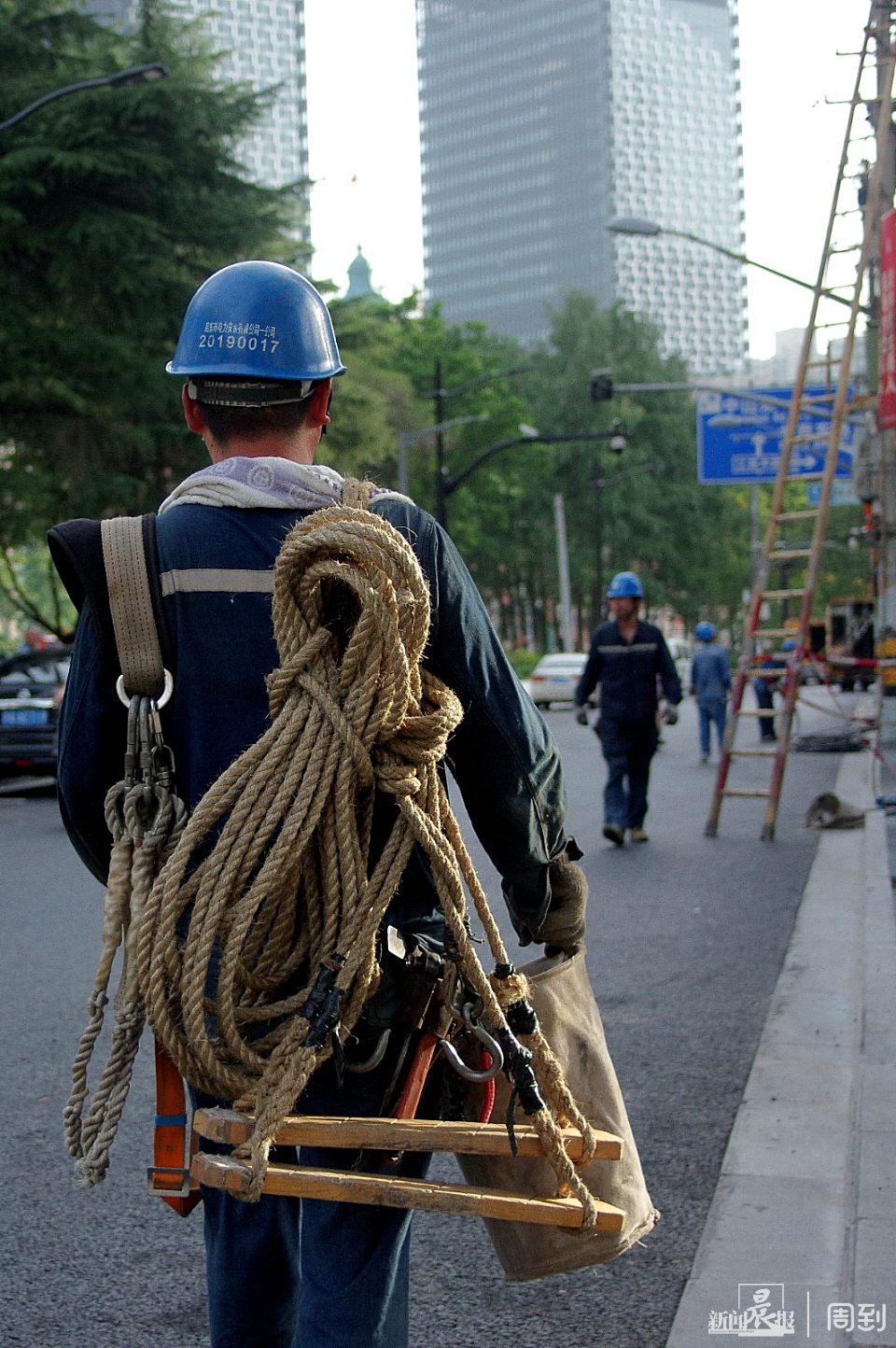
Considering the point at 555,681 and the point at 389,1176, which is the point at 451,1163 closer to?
the point at 389,1176

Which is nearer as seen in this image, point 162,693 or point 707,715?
point 162,693

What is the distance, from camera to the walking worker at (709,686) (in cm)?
2017

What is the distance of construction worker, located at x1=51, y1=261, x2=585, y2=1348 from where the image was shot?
213cm

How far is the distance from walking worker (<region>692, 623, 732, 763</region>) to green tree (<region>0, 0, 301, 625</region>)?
8.67 meters

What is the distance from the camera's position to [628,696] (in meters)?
11.2

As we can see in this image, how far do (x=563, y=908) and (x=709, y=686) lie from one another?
59.1ft

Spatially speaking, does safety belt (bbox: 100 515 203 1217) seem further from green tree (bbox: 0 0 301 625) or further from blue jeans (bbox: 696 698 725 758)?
green tree (bbox: 0 0 301 625)

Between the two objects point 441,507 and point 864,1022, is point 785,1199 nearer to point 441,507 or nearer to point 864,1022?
point 864,1022

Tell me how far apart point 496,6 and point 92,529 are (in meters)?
213

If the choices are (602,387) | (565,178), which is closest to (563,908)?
(602,387)

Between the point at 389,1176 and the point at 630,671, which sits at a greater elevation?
the point at 389,1176

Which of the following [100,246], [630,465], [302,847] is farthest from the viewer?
[630,465]

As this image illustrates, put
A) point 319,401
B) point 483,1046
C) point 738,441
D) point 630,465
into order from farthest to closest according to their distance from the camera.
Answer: point 630,465 < point 738,441 < point 319,401 < point 483,1046

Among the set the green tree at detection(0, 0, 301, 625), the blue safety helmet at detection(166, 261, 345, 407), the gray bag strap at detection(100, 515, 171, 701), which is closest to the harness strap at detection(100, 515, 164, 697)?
the gray bag strap at detection(100, 515, 171, 701)
